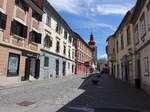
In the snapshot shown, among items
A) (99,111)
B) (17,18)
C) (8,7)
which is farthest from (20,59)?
(99,111)

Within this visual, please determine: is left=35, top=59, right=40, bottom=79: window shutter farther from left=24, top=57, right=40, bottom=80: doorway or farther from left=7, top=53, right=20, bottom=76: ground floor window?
left=7, top=53, right=20, bottom=76: ground floor window

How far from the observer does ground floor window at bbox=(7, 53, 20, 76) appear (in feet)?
45.1

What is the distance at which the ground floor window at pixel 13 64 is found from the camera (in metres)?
13.8

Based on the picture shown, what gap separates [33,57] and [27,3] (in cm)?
575

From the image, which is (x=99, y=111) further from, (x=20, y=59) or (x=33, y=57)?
(x=33, y=57)

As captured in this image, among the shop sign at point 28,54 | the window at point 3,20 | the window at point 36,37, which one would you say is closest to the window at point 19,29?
the window at point 3,20

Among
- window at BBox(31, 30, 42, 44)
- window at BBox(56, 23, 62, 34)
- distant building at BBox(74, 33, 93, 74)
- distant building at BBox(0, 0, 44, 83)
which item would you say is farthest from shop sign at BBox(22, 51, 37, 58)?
distant building at BBox(74, 33, 93, 74)

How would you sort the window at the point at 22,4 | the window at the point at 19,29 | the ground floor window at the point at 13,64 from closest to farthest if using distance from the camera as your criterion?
the ground floor window at the point at 13,64 < the window at the point at 19,29 < the window at the point at 22,4

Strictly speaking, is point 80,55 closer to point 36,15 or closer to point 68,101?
point 36,15

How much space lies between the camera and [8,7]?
526 inches

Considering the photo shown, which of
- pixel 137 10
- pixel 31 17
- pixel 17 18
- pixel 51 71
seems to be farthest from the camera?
pixel 51 71

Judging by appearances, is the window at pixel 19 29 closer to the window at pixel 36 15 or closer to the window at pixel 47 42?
the window at pixel 36 15

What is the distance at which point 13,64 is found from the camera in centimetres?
1426

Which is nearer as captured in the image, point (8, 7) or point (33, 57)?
point (8, 7)
